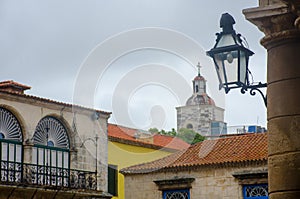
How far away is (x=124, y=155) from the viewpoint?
1446 inches

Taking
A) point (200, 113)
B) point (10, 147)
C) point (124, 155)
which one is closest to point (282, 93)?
point (10, 147)

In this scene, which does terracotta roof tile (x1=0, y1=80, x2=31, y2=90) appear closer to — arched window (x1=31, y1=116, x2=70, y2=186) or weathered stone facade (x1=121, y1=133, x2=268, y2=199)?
arched window (x1=31, y1=116, x2=70, y2=186)

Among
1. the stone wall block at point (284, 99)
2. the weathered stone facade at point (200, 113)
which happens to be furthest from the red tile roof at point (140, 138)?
the weathered stone facade at point (200, 113)

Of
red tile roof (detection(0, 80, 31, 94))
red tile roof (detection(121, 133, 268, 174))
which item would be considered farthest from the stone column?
red tile roof (detection(0, 80, 31, 94))

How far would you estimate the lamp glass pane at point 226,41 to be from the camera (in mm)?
7748

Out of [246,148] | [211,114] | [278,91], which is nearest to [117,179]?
[246,148]

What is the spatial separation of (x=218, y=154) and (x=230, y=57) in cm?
2000

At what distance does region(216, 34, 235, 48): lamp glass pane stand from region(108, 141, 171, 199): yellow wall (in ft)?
90.7

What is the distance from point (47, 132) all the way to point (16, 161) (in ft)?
8.21

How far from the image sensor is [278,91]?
801 cm

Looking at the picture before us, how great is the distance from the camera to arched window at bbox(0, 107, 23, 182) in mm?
28359

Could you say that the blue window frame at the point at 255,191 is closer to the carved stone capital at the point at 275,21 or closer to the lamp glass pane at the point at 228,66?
the carved stone capital at the point at 275,21

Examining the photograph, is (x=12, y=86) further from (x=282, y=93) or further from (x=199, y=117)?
(x=199, y=117)

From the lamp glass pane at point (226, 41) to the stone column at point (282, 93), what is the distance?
0.34 meters
